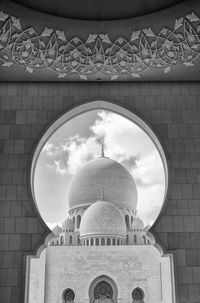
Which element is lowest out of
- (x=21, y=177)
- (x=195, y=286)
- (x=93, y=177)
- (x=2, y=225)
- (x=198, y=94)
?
(x=195, y=286)

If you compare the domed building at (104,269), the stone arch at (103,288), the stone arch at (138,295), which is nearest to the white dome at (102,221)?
the domed building at (104,269)

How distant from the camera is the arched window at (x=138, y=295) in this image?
1977 cm

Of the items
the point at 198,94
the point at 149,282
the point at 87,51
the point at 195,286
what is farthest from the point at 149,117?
the point at 149,282

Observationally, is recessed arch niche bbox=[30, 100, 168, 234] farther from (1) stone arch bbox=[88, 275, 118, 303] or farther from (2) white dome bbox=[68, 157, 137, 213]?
(2) white dome bbox=[68, 157, 137, 213]

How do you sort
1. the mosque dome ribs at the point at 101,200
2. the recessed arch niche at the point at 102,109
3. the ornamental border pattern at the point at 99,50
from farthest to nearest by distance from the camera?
the mosque dome ribs at the point at 101,200
the recessed arch niche at the point at 102,109
the ornamental border pattern at the point at 99,50

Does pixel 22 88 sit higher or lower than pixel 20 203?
higher

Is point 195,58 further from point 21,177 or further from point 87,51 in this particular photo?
point 21,177

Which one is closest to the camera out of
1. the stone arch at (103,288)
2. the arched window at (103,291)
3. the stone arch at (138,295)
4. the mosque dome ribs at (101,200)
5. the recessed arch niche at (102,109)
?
the recessed arch niche at (102,109)

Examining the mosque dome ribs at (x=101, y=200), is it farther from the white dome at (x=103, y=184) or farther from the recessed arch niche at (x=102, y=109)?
the recessed arch niche at (x=102, y=109)

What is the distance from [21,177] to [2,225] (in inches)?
27.5

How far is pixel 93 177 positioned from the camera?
Answer: 24.5 meters

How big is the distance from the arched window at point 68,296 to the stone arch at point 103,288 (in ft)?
2.90

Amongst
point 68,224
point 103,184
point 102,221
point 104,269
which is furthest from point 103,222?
point 68,224

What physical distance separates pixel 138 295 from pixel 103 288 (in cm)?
176
